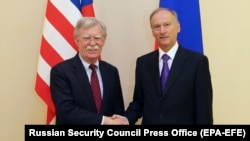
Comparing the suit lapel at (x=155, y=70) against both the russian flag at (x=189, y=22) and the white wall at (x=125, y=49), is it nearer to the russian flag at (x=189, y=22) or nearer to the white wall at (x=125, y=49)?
the russian flag at (x=189, y=22)

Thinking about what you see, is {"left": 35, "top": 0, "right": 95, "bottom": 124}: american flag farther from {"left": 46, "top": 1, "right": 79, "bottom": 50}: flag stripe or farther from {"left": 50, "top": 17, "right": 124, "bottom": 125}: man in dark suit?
{"left": 50, "top": 17, "right": 124, "bottom": 125}: man in dark suit

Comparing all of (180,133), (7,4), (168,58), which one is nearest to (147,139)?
(180,133)

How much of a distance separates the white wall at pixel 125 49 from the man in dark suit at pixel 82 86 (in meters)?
0.57

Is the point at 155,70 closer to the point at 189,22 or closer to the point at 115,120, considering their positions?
the point at 115,120

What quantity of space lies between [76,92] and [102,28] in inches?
16.9

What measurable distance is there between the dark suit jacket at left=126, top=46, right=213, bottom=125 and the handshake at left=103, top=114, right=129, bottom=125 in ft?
0.50

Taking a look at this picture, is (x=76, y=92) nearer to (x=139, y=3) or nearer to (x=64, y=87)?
(x=64, y=87)

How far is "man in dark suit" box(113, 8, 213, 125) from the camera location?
2.00 meters

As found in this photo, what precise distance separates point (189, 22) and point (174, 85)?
0.63 m

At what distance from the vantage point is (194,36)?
2445 millimetres

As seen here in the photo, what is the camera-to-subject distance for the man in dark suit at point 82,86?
2066 mm

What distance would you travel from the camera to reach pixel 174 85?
2033 millimetres

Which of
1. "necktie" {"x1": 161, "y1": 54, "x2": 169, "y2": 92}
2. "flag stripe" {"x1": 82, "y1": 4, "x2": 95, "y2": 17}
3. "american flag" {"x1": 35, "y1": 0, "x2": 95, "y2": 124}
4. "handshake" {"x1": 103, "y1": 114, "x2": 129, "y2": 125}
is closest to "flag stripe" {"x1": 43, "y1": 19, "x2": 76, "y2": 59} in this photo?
"american flag" {"x1": 35, "y1": 0, "x2": 95, "y2": 124}

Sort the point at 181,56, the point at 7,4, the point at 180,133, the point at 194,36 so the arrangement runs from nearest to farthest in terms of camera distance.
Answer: the point at 180,133
the point at 181,56
the point at 194,36
the point at 7,4
